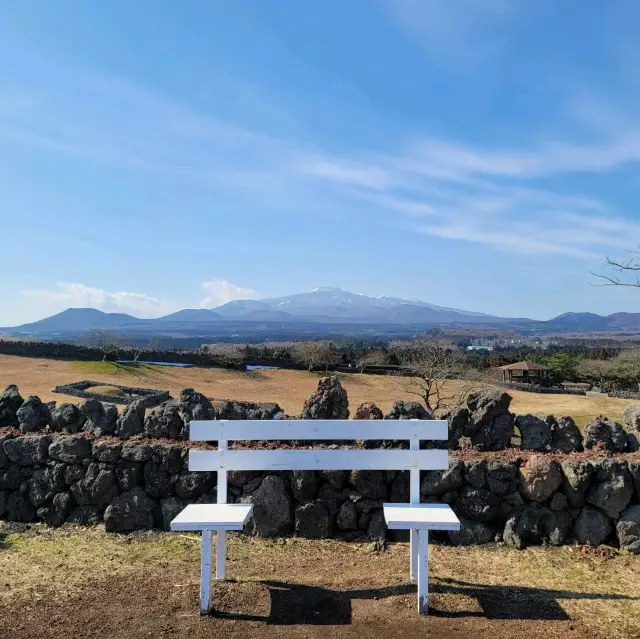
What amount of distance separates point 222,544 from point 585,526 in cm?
316

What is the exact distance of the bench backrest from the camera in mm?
4926

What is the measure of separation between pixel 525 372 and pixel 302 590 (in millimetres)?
50544

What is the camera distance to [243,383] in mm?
39125

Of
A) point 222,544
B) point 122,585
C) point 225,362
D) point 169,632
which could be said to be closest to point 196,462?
point 222,544

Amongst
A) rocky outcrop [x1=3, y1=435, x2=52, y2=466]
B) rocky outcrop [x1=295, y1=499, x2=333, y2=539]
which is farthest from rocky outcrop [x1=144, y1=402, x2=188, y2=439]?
rocky outcrop [x1=295, y1=499, x2=333, y2=539]

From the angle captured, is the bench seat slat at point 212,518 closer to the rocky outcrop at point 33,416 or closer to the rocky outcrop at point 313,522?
the rocky outcrop at point 313,522

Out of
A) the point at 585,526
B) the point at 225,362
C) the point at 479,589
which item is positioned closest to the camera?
the point at 479,589

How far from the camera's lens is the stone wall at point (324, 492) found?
211 inches

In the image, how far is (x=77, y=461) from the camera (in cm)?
607

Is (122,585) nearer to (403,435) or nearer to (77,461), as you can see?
(77,461)

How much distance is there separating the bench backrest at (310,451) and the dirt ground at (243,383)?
68.7ft

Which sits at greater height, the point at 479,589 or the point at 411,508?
the point at 411,508

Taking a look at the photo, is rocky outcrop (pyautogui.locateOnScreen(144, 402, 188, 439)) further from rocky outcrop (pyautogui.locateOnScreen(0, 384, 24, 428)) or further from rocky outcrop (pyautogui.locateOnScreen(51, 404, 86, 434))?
rocky outcrop (pyautogui.locateOnScreen(0, 384, 24, 428))

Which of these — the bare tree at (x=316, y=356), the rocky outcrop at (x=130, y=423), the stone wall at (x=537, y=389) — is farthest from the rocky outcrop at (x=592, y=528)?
the bare tree at (x=316, y=356)
